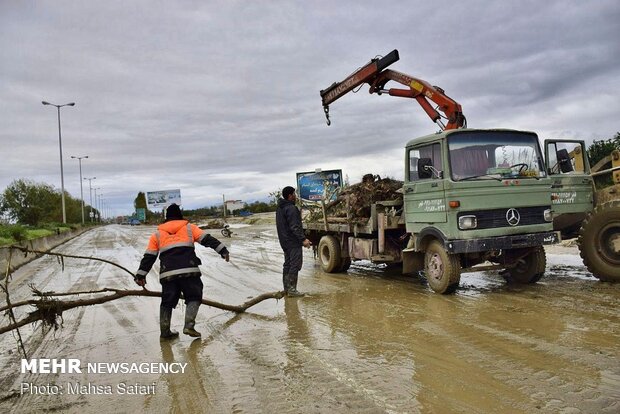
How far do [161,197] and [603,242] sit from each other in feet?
266

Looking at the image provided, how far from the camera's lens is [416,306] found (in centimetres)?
718

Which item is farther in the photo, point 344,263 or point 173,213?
point 344,263

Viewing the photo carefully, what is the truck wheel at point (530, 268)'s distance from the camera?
8414 mm

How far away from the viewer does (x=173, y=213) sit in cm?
629

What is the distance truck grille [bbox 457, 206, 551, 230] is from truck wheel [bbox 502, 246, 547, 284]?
82 centimetres

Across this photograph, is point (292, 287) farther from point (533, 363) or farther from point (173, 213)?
point (533, 363)

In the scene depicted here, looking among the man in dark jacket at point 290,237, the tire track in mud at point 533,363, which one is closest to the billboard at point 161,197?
the man in dark jacket at point 290,237

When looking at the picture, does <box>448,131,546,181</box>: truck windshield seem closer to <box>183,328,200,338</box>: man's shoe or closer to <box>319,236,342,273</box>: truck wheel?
<box>319,236,342,273</box>: truck wheel

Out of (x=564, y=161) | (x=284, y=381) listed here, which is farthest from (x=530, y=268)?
(x=284, y=381)

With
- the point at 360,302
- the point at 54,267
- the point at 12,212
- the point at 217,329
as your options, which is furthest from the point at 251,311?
the point at 12,212

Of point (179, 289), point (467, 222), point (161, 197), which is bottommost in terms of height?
point (179, 289)

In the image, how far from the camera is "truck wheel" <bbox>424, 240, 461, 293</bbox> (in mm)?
7633

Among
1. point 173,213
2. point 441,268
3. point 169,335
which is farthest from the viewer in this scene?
point 441,268

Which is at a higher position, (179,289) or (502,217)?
(502,217)
